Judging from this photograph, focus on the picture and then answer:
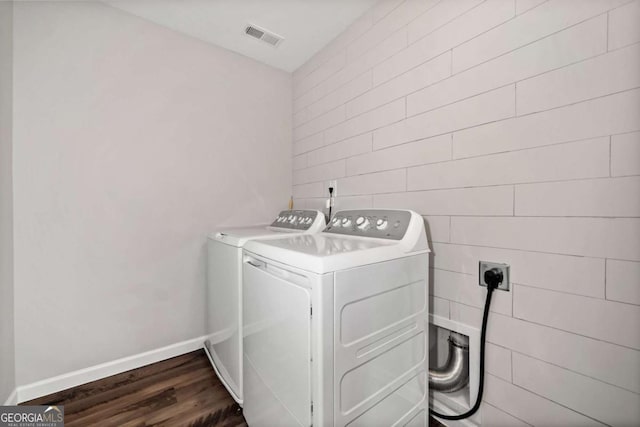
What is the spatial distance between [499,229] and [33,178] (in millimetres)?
2283

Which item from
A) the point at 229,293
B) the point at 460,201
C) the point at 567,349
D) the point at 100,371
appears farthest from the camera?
the point at 100,371

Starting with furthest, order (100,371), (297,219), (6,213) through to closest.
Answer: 1. (297,219)
2. (100,371)
3. (6,213)

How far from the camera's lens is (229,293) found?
1379mm

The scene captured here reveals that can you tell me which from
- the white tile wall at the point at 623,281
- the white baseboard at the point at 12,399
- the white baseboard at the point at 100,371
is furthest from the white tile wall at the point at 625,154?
the white baseboard at the point at 12,399

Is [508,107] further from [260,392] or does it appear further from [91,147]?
[91,147]

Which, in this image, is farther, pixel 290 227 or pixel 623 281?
pixel 290 227

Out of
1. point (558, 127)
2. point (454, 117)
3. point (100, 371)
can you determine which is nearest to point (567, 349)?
point (558, 127)

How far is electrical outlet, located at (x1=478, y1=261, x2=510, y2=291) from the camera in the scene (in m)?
1.02

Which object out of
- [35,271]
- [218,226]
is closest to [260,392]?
[218,226]

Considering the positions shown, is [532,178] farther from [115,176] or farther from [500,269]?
[115,176]

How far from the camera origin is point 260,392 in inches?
43.1

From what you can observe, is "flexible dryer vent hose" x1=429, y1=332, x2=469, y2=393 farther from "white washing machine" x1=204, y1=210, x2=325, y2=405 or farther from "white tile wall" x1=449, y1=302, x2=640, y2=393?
"white washing machine" x1=204, y1=210, x2=325, y2=405

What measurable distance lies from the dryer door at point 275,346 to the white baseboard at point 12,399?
1.16 metres

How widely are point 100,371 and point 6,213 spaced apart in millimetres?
1006
